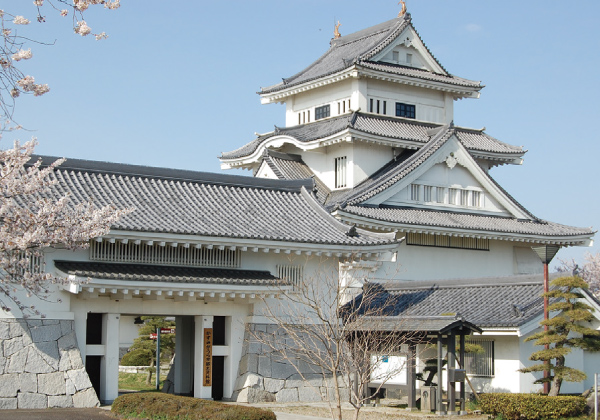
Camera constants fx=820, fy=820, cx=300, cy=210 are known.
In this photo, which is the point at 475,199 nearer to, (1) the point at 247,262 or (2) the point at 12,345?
(1) the point at 247,262

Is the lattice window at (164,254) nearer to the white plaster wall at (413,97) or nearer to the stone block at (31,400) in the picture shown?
the stone block at (31,400)

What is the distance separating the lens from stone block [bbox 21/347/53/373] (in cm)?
1902

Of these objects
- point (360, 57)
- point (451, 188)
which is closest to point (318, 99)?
→ point (360, 57)

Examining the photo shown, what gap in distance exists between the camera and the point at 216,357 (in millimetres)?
22469

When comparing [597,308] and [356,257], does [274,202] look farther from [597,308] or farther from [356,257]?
[597,308]

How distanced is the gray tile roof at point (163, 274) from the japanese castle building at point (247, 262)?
5cm

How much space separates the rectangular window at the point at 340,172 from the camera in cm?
3512

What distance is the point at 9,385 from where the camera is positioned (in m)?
18.7

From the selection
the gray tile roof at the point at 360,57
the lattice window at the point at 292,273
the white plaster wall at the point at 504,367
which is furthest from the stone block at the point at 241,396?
the gray tile roof at the point at 360,57

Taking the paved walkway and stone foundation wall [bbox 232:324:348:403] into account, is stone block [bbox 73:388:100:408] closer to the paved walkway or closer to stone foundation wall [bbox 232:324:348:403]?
the paved walkway

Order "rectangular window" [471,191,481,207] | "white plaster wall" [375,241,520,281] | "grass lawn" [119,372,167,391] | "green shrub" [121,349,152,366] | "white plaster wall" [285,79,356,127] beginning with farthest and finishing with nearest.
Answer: "white plaster wall" [285,79,356,127], "rectangular window" [471,191,481,207], "green shrub" [121,349,152,366], "white plaster wall" [375,241,520,281], "grass lawn" [119,372,167,391]

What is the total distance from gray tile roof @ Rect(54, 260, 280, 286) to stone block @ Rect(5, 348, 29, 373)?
213 cm

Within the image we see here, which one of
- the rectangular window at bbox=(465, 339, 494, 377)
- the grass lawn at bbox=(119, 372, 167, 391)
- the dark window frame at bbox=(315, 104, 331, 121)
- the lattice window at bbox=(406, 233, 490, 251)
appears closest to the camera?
the rectangular window at bbox=(465, 339, 494, 377)

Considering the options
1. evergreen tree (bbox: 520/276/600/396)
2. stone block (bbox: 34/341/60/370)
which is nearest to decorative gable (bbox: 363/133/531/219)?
evergreen tree (bbox: 520/276/600/396)
